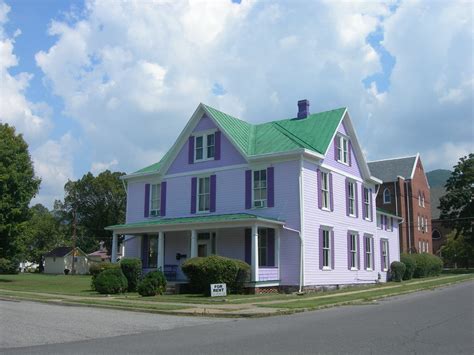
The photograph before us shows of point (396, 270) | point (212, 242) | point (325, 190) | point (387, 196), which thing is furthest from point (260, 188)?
point (387, 196)

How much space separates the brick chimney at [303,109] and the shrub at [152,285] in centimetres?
1442

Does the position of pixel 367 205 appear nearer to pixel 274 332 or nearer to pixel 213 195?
pixel 213 195

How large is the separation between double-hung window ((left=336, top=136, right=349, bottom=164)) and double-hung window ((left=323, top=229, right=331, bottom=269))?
4772mm

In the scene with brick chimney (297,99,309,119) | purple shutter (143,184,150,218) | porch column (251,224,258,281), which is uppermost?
brick chimney (297,99,309,119)

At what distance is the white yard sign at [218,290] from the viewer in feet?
74.3

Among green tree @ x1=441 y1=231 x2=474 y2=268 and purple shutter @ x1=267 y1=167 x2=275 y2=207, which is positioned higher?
purple shutter @ x1=267 y1=167 x2=275 y2=207

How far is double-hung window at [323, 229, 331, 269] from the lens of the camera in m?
28.5

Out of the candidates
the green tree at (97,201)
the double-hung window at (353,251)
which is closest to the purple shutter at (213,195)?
the double-hung window at (353,251)

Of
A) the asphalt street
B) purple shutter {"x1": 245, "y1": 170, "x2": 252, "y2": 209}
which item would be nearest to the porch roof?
purple shutter {"x1": 245, "y1": 170, "x2": 252, "y2": 209}

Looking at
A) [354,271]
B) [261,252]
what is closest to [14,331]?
[261,252]

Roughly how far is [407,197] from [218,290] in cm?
3994

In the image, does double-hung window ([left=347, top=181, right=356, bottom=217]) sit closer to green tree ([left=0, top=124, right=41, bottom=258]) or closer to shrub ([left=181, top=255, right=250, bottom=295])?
shrub ([left=181, top=255, right=250, bottom=295])

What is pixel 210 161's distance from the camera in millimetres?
30234

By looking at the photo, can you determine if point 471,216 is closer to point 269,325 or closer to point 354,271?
point 354,271
